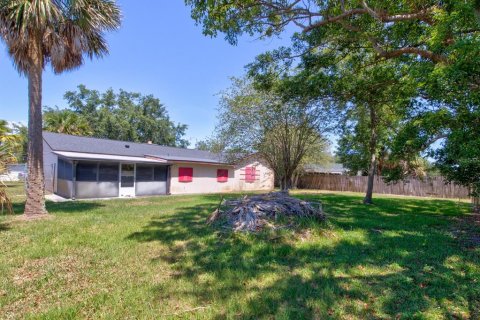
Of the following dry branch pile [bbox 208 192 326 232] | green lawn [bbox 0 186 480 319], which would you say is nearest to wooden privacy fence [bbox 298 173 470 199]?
dry branch pile [bbox 208 192 326 232]

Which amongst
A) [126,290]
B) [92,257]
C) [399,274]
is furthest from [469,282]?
[92,257]

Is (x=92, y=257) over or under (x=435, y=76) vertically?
under

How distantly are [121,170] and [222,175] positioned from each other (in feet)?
28.4

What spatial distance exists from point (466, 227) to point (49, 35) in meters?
14.1

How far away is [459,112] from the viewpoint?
6039 mm

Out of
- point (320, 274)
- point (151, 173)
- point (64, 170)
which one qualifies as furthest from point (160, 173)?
point (320, 274)

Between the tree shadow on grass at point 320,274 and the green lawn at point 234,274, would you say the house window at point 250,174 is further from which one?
the tree shadow on grass at point 320,274

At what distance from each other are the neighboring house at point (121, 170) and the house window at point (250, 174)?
184 cm

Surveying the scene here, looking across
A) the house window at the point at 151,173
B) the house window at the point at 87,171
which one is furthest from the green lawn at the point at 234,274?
the house window at the point at 151,173

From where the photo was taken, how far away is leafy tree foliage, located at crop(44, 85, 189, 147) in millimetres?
34219

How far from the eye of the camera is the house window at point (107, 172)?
15609 mm

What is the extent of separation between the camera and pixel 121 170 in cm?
1655

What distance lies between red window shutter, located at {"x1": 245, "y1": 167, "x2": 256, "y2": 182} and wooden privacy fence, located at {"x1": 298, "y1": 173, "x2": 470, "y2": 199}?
21.3 feet

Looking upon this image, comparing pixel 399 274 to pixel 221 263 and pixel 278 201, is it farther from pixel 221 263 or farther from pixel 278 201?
pixel 278 201
